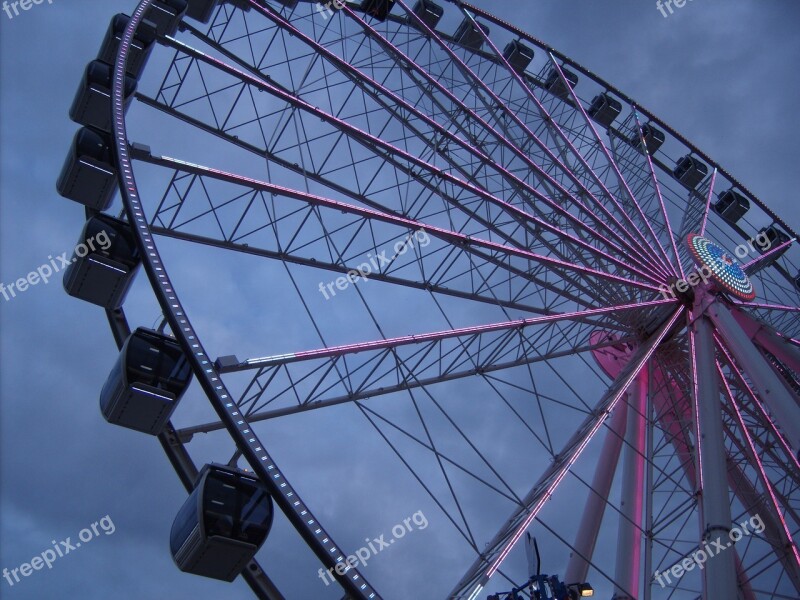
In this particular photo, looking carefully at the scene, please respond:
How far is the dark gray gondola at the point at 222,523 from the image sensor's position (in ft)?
23.4

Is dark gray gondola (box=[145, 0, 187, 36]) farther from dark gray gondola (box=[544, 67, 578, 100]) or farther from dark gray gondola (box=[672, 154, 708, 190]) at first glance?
dark gray gondola (box=[672, 154, 708, 190])

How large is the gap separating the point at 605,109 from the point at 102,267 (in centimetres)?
1759

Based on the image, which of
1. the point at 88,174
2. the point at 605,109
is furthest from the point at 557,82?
the point at 88,174

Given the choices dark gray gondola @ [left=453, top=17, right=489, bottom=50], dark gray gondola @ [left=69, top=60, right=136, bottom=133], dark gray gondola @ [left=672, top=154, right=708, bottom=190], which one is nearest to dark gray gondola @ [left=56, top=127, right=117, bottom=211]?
dark gray gondola @ [left=69, top=60, right=136, bottom=133]

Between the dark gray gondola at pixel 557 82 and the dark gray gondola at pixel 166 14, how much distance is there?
38.0ft

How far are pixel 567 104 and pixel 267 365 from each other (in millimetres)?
15514

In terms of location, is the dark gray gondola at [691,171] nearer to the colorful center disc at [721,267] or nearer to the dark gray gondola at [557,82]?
the dark gray gondola at [557,82]

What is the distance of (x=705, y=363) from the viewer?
13922mm

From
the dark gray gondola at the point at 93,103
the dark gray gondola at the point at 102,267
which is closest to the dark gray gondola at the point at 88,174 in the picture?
the dark gray gondola at the point at 93,103

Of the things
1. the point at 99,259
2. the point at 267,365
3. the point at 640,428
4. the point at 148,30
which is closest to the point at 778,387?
the point at 640,428

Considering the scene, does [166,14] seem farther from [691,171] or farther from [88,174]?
[691,171]

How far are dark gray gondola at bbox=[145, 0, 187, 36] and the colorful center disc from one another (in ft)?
35.7

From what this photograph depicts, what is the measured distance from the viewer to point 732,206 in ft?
83.0

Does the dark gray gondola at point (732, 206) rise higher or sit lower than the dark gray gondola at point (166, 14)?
higher
